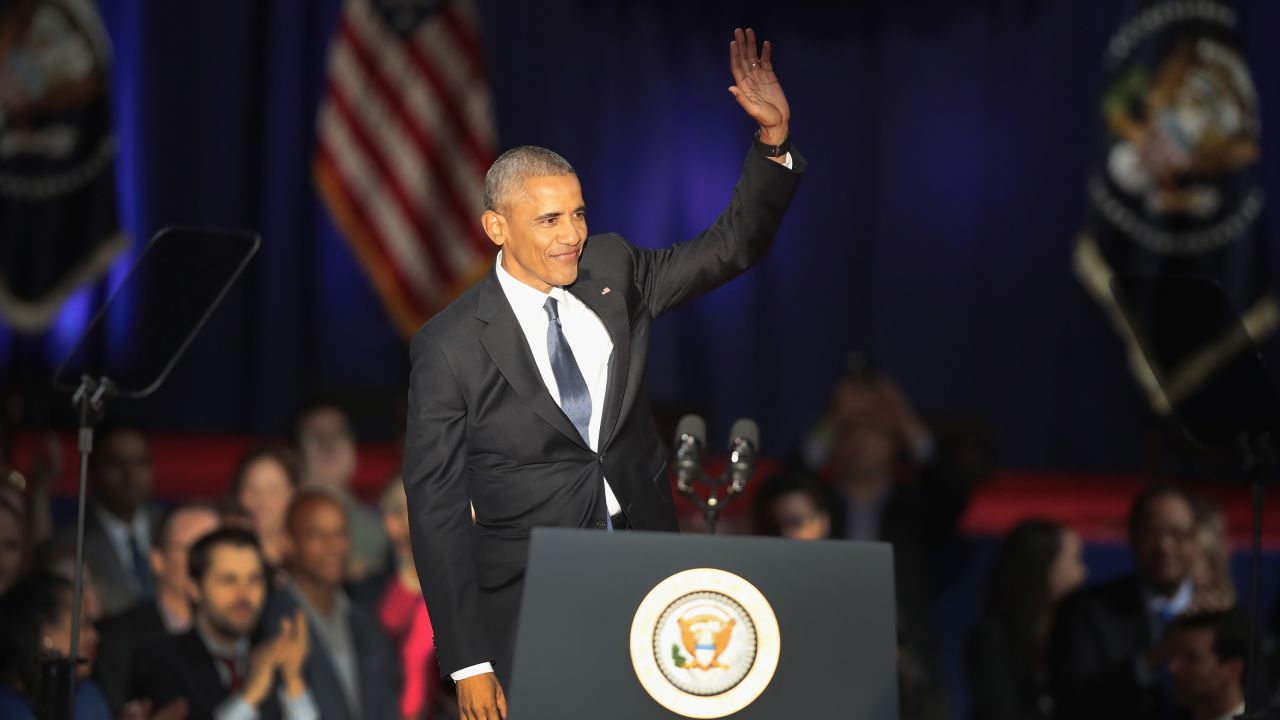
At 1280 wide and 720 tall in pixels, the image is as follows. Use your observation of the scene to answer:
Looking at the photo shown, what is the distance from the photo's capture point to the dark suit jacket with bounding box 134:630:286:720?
380cm

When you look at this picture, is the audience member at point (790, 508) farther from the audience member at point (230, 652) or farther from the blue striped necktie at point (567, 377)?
the blue striped necktie at point (567, 377)

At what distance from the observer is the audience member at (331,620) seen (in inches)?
162

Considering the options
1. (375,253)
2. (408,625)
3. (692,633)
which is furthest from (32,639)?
(375,253)

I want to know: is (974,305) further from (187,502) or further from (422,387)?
(422,387)

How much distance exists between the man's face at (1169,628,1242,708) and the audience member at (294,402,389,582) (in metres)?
2.53

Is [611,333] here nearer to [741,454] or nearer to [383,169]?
[741,454]

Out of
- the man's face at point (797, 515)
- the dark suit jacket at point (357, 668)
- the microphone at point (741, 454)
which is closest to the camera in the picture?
the microphone at point (741, 454)

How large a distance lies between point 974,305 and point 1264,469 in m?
5.84

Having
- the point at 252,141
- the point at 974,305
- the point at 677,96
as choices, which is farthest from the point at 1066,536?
the point at 252,141

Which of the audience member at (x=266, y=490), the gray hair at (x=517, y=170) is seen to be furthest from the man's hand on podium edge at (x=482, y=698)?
the audience member at (x=266, y=490)

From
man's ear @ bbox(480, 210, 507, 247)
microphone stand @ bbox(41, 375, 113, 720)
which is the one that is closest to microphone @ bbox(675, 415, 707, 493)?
man's ear @ bbox(480, 210, 507, 247)

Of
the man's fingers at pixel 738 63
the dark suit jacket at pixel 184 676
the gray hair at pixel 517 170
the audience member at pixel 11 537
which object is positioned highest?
the man's fingers at pixel 738 63

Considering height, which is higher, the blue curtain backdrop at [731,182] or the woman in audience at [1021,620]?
the blue curtain backdrop at [731,182]

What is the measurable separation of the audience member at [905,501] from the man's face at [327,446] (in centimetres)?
173
